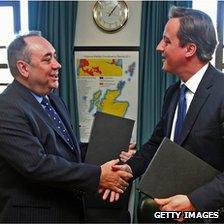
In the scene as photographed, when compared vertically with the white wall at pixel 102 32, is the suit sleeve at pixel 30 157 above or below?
below

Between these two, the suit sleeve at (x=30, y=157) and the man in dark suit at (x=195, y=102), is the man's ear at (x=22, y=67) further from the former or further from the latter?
the man in dark suit at (x=195, y=102)

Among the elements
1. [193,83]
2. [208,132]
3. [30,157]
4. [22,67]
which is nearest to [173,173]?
[208,132]

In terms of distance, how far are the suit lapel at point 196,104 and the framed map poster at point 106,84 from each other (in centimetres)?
171

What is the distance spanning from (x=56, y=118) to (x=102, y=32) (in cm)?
175

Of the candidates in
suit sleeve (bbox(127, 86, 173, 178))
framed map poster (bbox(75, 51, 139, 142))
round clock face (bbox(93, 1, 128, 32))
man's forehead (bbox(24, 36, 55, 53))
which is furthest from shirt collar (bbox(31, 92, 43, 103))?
round clock face (bbox(93, 1, 128, 32))

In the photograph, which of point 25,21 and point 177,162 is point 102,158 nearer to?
point 177,162

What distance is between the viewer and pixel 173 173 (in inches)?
57.9

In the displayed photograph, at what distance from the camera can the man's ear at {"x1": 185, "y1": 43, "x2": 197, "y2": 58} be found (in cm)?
172

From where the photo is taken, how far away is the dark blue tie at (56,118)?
1.77 metres

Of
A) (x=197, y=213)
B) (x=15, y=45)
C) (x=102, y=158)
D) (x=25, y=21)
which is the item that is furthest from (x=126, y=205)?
(x=25, y=21)

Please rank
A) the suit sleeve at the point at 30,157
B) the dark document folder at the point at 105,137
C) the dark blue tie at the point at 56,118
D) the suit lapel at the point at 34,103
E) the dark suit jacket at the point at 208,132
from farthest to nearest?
the dark document folder at the point at 105,137 → the dark blue tie at the point at 56,118 → the suit lapel at the point at 34,103 → the suit sleeve at the point at 30,157 → the dark suit jacket at the point at 208,132

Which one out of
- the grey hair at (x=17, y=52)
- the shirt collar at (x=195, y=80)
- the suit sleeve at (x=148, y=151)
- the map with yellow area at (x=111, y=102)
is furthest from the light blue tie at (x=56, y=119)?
the map with yellow area at (x=111, y=102)

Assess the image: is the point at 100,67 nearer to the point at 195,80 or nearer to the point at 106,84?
the point at 106,84

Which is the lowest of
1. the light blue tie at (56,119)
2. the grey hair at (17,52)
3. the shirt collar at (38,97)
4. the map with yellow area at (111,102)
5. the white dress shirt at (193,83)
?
the map with yellow area at (111,102)
